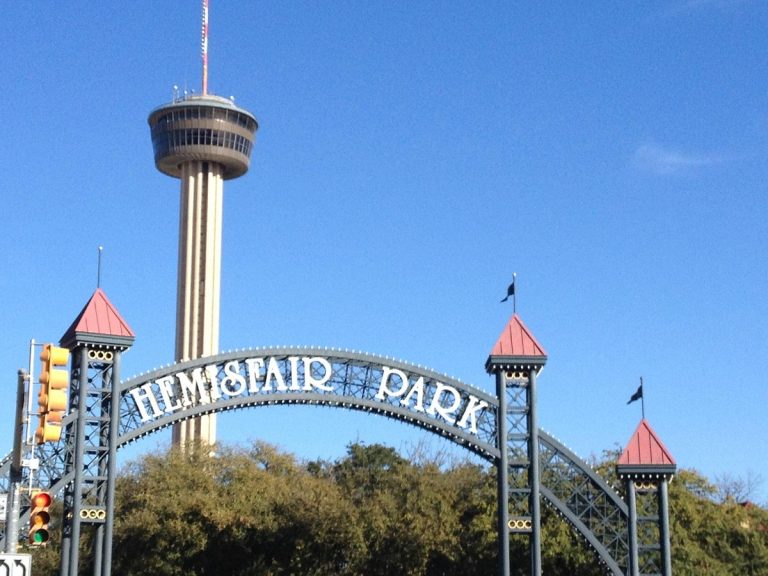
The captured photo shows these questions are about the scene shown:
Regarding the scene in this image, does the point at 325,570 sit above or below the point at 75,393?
below

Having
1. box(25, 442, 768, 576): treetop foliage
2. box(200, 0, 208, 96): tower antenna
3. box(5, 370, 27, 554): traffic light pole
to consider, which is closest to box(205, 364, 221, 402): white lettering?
box(25, 442, 768, 576): treetop foliage

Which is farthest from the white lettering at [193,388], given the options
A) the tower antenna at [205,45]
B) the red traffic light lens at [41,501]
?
the tower antenna at [205,45]

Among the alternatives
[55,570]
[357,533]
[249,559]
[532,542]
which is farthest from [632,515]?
[55,570]

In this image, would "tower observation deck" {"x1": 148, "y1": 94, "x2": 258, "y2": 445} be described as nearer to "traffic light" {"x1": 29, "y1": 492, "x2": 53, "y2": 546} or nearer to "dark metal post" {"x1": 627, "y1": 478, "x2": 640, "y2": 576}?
"dark metal post" {"x1": 627, "y1": 478, "x2": 640, "y2": 576}

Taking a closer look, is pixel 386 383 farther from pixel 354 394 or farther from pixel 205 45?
pixel 205 45

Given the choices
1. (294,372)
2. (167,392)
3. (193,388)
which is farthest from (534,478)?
(167,392)

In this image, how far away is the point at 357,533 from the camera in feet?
167

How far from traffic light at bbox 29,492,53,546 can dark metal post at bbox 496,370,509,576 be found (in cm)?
2123

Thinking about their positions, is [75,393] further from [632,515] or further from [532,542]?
[632,515]

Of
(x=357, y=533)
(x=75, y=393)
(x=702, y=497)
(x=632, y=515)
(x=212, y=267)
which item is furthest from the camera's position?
(x=212, y=267)

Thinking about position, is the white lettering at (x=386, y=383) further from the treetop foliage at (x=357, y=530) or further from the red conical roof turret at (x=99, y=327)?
the treetop foliage at (x=357, y=530)

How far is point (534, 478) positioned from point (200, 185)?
85.9 metres

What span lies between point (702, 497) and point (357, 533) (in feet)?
46.0

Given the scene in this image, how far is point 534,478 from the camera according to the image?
1537 inches
